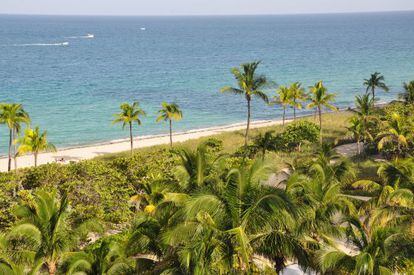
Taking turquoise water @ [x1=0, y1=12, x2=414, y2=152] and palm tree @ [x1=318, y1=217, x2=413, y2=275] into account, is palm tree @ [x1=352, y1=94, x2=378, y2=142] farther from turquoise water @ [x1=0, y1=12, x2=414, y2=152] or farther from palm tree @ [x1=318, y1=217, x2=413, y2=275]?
turquoise water @ [x1=0, y1=12, x2=414, y2=152]

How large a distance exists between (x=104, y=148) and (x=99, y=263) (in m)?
40.1

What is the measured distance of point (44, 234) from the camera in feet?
58.4

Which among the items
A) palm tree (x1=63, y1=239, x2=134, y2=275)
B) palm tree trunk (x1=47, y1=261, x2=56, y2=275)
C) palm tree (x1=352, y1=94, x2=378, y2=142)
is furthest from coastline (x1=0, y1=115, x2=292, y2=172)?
palm tree (x1=63, y1=239, x2=134, y2=275)

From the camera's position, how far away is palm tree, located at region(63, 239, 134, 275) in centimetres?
1670

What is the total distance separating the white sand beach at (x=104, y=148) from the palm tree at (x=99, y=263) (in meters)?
31.5

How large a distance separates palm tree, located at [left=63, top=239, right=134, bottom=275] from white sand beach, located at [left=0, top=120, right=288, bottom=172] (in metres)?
31.5

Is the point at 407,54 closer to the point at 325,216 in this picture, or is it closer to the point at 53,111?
the point at 53,111

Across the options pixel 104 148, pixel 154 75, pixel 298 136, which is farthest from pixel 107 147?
pixel 154 75

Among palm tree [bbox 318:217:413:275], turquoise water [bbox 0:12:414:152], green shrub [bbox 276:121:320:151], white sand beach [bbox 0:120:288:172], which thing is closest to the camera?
palm tree [bbox 318:217:413:275]

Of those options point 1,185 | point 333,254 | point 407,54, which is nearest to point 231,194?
point 333,254

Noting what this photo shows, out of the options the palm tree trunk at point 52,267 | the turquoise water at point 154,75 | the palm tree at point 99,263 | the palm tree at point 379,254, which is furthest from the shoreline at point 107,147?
the palm tree at point 379,254

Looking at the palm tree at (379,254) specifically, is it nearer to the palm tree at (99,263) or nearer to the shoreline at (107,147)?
the palm tree at (99,263)

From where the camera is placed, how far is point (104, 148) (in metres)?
56.3

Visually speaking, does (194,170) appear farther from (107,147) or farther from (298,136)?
(107,147)
